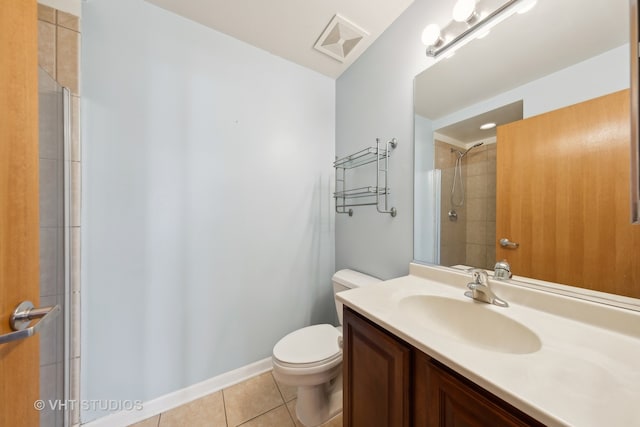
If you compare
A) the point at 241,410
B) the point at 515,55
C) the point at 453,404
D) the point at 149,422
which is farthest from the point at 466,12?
the point at 149,422

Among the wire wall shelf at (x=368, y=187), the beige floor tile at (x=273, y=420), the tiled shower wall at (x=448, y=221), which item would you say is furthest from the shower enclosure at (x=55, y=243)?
the tiled shower wall at (x=448, y=221)

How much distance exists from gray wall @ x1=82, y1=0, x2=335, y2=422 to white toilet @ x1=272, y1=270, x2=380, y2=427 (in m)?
0.43

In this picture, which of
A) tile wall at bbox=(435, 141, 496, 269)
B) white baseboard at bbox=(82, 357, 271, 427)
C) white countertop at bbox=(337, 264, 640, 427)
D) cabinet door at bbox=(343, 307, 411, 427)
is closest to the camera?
white countertop at bbox=(337, 264, 640, 427)

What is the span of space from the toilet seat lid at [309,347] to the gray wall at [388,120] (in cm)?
51

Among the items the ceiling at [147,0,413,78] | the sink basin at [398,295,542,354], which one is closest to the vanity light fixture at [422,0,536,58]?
the ceiling at [147,0,413,78]

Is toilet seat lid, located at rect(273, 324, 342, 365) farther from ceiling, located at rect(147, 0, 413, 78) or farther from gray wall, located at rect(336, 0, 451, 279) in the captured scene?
ceiling, located at rect(147, 0, 413, 78)

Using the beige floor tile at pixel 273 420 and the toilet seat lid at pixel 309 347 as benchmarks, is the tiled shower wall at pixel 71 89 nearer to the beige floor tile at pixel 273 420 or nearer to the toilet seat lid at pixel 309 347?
the beige floor tile at pixel 273 420

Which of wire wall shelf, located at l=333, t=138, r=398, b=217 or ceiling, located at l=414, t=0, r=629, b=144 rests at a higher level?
ceiling, located at l=414, t=0, r=629, b=144

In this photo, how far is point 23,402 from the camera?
52 centimetres

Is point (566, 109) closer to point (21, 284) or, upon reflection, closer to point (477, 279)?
point (477, 279)

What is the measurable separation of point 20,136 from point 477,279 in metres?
1.46

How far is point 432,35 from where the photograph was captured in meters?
1.01

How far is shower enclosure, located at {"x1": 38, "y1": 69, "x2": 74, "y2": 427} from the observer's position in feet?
2.70

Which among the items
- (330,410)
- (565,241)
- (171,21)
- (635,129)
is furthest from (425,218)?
(171,21)
